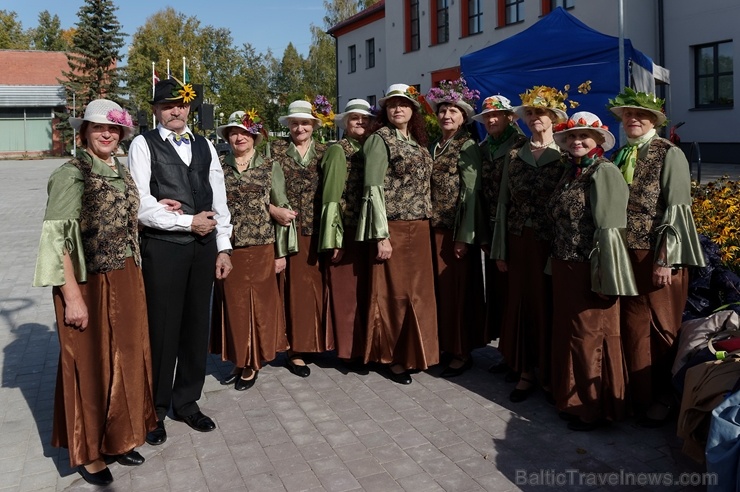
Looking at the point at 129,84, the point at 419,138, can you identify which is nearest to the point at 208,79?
the point at 129,84

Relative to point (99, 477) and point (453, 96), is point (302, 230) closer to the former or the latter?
point (453, 96)

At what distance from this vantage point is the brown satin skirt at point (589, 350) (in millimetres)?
4492

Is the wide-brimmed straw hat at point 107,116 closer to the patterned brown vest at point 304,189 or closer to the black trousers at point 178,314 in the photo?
the black trousers at point 178,314

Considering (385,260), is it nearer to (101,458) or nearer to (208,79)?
(101,458)

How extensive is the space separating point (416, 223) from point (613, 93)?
307 inches

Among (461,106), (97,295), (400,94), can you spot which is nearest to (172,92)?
(97,295)

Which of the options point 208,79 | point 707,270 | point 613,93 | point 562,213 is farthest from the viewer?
point 208,79

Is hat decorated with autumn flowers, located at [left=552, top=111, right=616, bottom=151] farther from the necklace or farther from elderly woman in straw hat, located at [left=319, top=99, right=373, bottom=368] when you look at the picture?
elderly woman in straw hat, located at [left=319, top=99, right=373, bottom=368]

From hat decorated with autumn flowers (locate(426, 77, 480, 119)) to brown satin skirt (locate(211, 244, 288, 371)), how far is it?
5.49ft

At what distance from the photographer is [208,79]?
47.6 metres

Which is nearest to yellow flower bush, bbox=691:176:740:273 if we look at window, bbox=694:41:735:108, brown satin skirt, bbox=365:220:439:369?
brown satin skirt, bbox=365:220:439:369

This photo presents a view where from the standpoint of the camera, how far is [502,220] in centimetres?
520

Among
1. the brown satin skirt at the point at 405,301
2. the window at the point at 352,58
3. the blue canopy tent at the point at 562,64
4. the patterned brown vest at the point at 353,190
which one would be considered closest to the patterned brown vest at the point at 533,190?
the brown satin skirt at the point at 405,301

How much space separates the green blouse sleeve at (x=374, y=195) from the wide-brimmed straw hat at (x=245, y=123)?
838 mm
